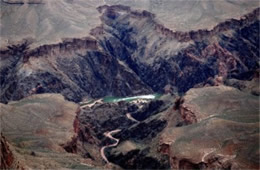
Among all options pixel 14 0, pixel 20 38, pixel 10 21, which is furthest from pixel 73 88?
pixel 14 0

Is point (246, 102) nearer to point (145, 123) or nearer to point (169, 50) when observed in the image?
point (145, 123)

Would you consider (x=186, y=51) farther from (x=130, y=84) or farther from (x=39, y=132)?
(x=39, y=132)

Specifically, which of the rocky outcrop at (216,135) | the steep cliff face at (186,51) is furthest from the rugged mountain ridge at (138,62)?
the rocky outcrop at (216,135)

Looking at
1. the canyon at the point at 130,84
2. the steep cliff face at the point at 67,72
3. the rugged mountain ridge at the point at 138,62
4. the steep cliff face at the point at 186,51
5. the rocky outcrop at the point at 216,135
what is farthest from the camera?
the steep cliff face at the point at 186,51

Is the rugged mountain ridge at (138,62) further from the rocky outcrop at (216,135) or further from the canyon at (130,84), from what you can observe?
the rocky outcrop at (216,135)

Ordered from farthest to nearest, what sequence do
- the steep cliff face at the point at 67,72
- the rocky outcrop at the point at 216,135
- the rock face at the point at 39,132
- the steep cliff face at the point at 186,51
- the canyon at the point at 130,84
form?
the steep cliff face at the point at 186,51
the steep cliff face at the point at 67,72
the canyon at the point at 130,84
the rocky outcrop at the point at 216,135
the rock face at the point at 39,132

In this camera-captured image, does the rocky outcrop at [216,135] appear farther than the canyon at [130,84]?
No
